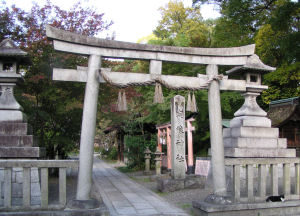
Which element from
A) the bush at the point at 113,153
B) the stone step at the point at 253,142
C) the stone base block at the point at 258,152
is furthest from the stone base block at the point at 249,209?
the bush at the point at 113,153

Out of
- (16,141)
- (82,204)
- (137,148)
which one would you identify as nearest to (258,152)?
(82,204)

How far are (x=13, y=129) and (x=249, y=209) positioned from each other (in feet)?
19.6

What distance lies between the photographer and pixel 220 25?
17422mm

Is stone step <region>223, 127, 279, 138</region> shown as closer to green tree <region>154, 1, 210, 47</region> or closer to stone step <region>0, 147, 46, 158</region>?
stone step <region>0, 147, 46, 158</region>

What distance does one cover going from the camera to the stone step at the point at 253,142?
23.1 ft

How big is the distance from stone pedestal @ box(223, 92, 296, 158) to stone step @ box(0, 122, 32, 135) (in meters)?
5.21

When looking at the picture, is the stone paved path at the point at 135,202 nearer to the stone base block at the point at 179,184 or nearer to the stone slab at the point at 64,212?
the stone base block at the point at 179,184

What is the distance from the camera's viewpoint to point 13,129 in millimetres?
6895

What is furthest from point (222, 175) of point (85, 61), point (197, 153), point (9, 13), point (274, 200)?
point (197, 153)

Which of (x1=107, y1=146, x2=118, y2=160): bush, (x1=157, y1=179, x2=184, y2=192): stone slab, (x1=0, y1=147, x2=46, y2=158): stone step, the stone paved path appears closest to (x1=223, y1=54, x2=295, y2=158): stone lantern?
the stone paved path

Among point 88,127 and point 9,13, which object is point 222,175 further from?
point 9,13

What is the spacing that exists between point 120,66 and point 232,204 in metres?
8.76

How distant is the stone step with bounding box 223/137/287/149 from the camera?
705cm

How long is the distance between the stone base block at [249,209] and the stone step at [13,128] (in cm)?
463
